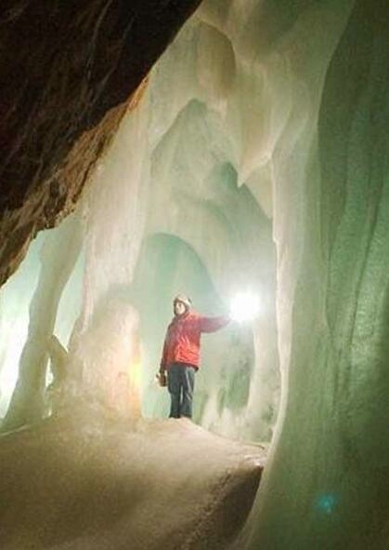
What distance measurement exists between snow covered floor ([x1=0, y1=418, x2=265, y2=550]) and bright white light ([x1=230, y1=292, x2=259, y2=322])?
16.8 feet

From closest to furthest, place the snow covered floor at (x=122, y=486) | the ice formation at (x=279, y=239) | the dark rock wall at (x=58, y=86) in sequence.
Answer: the dark rock wall at (x=58, y=86) < the ice formation at (x=279, y=239) < the snow covered floor at (x=122, y=486)

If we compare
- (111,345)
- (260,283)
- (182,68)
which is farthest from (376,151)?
(260,283)

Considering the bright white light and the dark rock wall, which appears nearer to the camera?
the dark rock wall

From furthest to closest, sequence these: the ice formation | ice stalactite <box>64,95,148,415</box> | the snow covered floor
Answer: ice stalactite <box>64,95,148,415</box> → the snow covered floor → the ice formation

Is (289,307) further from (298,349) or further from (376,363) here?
(376,363)

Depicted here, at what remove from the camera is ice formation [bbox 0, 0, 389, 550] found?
14.0ft

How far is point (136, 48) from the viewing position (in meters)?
4.70

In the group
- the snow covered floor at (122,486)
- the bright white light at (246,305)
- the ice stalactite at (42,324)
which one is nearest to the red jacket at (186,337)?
the snow covered floor at (122,486)

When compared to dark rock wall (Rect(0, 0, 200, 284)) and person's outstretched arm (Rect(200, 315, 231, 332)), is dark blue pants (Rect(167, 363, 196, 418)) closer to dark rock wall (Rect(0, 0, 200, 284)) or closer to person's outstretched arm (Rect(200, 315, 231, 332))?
person's outstretched arm (Rect(200, 315, 231, 332))

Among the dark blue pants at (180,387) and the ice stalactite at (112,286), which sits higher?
the ice stalactite at (112,286)

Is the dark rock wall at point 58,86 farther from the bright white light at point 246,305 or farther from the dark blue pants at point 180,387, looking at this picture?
the bright white light at point 246,305

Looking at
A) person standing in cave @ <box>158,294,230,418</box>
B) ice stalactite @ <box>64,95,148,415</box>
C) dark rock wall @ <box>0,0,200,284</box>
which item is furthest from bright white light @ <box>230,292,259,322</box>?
dark rock wall @ <box>0,0,200,284</box>

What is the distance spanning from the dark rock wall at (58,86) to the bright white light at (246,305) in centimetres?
765

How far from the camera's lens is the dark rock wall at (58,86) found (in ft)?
12.0
